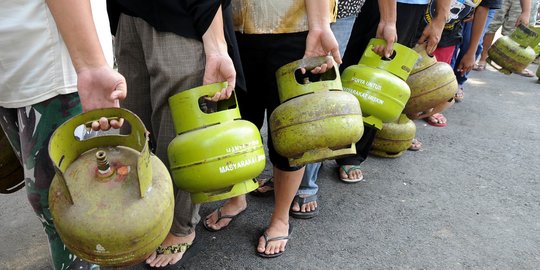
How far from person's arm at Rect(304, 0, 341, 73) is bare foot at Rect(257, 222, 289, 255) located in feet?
3.37

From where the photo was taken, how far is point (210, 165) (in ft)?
5.17

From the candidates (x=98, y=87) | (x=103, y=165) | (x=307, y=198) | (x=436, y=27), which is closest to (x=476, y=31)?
(x=436, y=27)

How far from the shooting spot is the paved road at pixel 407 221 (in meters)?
2.39

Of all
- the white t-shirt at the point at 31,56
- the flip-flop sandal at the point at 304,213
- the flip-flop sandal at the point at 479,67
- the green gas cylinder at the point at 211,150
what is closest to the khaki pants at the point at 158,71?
the green gas cylinder at the point at 211,150

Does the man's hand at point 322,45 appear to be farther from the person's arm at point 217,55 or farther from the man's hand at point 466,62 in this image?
the man's hand at point 466,62

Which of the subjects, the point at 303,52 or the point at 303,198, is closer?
the point at 303,52

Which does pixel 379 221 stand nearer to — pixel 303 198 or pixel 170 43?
pixel 303 198

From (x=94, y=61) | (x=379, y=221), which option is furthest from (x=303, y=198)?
(x=94, y=61)

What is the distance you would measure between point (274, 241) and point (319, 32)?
3.98ft

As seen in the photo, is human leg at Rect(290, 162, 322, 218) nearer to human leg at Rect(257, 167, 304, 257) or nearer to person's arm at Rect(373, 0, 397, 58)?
human leg at Rect(257, 167, 304, 257)

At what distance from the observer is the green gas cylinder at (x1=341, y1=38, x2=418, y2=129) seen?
2.24 meters

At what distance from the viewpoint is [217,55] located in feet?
5.68

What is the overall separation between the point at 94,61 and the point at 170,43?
1.51 feet

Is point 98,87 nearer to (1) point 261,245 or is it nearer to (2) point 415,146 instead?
(1) point 261,245
